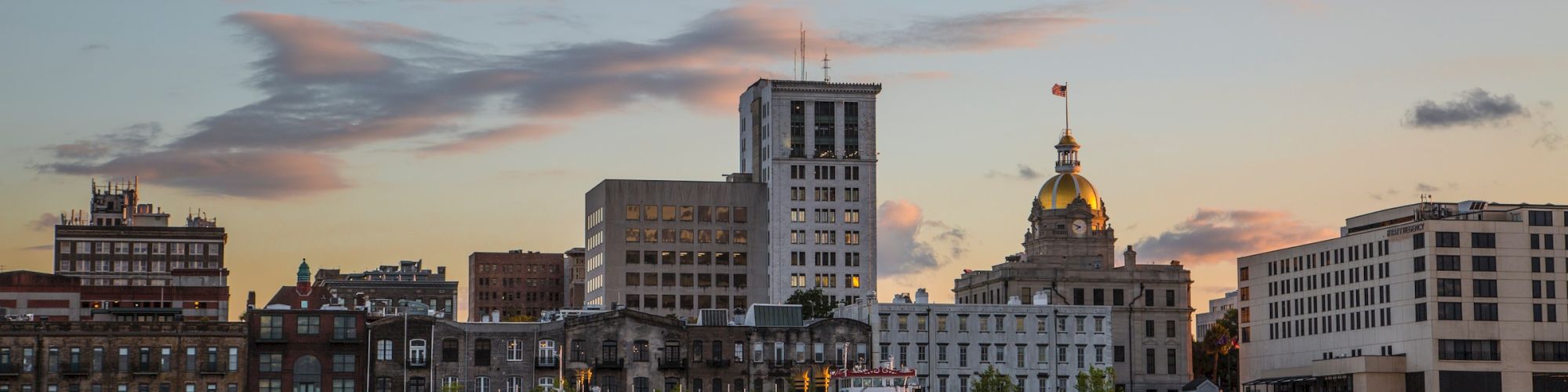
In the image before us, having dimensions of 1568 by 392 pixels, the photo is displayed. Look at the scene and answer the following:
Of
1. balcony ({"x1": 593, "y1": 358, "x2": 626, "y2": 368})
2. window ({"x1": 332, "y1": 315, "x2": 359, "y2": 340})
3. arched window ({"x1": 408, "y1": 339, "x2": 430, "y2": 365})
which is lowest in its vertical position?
balcony ({"x1": 593, "y1": 358, "x2": 626, "y2": 368})

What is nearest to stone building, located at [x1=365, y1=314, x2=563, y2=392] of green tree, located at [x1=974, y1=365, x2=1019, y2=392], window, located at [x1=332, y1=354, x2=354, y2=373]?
window, located at [x1=332, y1=354, x2=354, y2=373]

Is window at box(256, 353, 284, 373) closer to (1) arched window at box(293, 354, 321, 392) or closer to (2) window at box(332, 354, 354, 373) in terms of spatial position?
(1) arched window at box(293, 354, 321, 392)

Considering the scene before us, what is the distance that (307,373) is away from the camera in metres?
179

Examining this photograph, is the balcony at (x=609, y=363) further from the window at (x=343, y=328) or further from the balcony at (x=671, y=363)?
the window at (x=343, y=328)

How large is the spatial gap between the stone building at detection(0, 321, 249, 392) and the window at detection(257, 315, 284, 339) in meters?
1.68

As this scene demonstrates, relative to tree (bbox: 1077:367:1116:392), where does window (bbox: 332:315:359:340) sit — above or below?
above

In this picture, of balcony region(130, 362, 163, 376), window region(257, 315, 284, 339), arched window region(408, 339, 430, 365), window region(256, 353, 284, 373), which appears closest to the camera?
balcony region(130, 362, 163, 376)

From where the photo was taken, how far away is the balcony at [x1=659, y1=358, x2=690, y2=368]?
18565cm

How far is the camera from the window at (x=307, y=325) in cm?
17975

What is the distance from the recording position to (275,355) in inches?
7067

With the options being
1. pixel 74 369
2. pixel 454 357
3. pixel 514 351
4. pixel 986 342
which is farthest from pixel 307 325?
pixel 986 342

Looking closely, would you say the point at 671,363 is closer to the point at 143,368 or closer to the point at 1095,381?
the point at 1095,381

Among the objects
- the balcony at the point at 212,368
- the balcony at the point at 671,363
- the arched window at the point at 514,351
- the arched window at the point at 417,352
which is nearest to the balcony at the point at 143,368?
the balcony at the point at 212,368

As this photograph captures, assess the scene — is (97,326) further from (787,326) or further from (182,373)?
(787,326)
